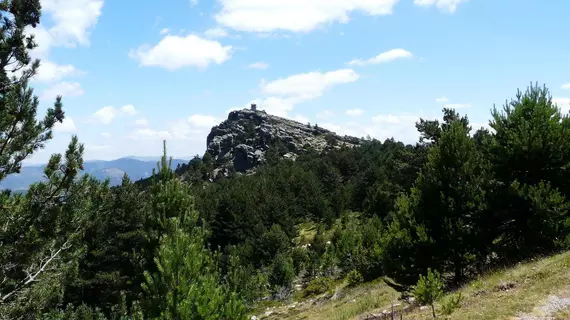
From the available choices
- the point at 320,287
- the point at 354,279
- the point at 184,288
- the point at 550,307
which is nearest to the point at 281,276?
the point at 320,287

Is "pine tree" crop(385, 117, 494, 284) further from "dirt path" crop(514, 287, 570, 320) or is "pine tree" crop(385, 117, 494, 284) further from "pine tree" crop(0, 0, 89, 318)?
"pine tree" crop(0, 0, 89, 318)

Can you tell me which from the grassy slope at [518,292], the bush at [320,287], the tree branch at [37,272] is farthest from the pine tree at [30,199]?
the bush at [320,287]

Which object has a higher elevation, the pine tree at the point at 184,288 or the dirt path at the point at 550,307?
the pine tree at the point at 184,288

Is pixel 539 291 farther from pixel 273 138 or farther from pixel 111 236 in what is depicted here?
pixel 273 138

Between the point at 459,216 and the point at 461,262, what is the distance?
2.26 m

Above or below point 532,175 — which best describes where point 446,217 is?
below

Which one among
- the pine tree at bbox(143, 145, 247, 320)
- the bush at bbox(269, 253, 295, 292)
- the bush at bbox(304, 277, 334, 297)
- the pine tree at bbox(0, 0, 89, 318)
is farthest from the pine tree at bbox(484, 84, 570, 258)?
the bush at bbox(269, 253, 295, 292)

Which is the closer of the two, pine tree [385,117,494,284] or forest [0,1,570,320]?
forest [0,1,570,320]

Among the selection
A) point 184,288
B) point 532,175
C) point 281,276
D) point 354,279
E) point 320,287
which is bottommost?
point 320,287

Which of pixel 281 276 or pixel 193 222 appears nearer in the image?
pixel 193 222

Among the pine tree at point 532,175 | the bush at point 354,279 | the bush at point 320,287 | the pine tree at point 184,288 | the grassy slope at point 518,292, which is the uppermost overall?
the pine tree at point 532,175

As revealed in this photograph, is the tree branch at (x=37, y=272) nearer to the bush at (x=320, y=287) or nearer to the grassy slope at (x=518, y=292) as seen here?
the grassy slope at (x=518, y=292)

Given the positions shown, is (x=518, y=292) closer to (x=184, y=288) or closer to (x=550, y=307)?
(x=550, y=307)

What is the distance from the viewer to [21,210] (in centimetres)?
1115
